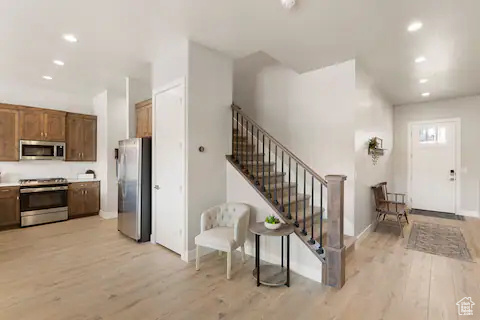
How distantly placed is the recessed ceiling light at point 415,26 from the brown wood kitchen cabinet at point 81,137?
21.6ft

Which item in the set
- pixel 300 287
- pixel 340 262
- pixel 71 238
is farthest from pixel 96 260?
pixel 340 262

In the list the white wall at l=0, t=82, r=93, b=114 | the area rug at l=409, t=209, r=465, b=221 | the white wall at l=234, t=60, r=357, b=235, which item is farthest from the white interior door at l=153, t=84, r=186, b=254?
the area rug at l=409, t=209, r=465, b=221

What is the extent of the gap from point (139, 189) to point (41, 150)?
3099 mm

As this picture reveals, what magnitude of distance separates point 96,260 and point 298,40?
4.08m

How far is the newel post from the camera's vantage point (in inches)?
103

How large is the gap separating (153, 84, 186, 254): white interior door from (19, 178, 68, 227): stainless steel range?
→ 113 inches

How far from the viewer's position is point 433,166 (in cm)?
624

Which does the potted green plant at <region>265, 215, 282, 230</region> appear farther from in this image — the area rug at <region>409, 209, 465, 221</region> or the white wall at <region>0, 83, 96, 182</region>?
the white wall at <region>0, 83, 96, 182</region>

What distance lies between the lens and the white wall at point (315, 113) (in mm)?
3848

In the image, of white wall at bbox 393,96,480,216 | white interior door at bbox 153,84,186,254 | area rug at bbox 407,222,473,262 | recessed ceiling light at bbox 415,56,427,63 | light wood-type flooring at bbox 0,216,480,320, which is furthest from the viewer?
white wall at bbox 393,96,480,216

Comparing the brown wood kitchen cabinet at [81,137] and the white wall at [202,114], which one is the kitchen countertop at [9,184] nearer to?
the brown wood kitchen cabinet at [81,137]

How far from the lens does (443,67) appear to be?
13.4ft

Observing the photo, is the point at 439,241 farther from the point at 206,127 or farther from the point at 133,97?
the point at 133,97

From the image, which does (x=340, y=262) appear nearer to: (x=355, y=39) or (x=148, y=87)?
(x=355, y=39)
